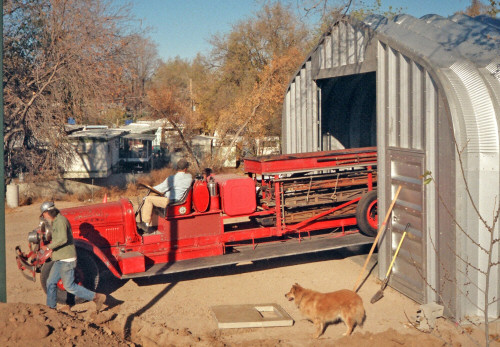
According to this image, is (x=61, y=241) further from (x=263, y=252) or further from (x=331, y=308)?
(x=331, y=308)

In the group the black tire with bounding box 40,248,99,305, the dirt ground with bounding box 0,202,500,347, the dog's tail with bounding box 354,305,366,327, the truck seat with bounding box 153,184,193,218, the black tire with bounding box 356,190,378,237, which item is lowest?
the dirt ground with bounding box 0,202,500,347

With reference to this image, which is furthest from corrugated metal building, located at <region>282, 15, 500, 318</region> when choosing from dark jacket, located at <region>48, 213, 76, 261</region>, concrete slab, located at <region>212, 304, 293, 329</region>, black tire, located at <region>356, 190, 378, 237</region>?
dark jacket, located at <region>48, 213, 76, 261</region>

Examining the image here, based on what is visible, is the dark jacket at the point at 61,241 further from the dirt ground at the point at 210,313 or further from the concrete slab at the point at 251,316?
the concrete slab at the point at 251,316

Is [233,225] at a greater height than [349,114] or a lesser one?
lesser

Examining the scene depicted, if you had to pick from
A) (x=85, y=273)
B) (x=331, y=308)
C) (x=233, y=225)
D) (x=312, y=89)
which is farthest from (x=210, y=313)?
(x=312, y=89)

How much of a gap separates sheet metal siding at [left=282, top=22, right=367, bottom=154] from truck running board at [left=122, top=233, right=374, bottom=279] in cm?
342

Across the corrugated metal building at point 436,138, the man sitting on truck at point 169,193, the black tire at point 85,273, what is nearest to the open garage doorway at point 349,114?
the corrugated metal building at point 436,138

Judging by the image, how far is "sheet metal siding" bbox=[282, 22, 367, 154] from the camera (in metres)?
11.4

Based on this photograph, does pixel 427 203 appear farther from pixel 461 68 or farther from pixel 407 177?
pixel 461 68

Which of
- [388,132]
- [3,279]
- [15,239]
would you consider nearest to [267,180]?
[388,132]

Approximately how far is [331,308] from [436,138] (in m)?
3.01

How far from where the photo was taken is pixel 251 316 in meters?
8.46

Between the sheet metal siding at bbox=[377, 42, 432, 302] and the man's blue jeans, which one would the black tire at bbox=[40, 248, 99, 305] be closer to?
the man's blue jeans

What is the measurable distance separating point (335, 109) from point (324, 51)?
311 centimetres
